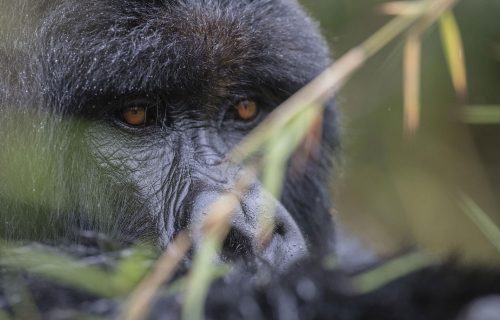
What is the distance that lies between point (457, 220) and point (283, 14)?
341 cm

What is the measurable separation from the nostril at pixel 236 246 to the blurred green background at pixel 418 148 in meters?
3.27

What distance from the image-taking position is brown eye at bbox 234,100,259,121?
9.26ft

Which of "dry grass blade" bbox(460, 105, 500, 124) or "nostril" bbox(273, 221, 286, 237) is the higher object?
"dry grass blade" bbox(460, 105, 500, 124)

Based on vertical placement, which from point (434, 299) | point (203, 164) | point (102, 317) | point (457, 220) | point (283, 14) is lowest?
point (457, 220)

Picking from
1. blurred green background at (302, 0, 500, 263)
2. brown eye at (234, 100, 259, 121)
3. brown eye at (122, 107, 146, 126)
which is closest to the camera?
brown eye at (122, 107, 146, 126)

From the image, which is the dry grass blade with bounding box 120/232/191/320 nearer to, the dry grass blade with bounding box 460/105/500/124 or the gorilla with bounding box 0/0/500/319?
the gorilla with bounding box 0/0/500/319

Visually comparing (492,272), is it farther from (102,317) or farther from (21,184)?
(21,184)

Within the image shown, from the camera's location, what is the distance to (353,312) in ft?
5.21

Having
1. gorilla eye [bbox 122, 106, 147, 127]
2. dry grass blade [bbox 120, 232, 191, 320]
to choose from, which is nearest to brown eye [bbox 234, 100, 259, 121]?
gorilla eye [bbox 122, 106, 147, 127]

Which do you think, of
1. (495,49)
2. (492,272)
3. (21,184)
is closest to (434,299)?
(492,272)

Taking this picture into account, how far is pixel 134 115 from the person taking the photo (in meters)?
2.53

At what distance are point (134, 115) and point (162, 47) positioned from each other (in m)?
0.23

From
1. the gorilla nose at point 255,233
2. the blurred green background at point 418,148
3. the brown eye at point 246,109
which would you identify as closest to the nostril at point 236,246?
the gorilla nose at point 255,233

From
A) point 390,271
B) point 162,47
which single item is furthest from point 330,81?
point 162,47
